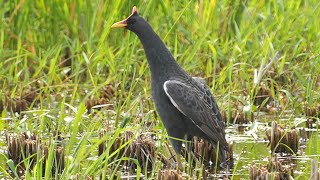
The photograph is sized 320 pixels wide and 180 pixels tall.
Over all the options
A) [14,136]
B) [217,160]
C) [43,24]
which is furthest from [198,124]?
[43,24]

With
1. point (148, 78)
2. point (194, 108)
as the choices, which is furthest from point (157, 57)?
point (148, 78)

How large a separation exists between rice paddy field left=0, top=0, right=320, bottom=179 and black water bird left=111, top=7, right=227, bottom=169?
150 millimetres

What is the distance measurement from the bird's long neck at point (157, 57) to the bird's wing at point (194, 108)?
147mm

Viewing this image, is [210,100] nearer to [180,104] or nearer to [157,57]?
[180,104]

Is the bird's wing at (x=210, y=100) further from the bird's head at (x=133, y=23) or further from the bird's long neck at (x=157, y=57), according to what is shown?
the bird's head at (x=133, y=23)

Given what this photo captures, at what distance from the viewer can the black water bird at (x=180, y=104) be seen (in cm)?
673

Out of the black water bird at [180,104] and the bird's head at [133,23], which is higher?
the bird's head at [133,23]

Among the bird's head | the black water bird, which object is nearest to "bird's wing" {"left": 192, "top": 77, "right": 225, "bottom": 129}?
the black water bird

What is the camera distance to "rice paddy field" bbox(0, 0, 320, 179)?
6848 millimetres

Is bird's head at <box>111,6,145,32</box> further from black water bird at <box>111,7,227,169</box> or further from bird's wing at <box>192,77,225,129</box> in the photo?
bird's wing at <box>192,77,225,129</box>

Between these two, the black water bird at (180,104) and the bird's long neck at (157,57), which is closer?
the black water bird at (180,104)

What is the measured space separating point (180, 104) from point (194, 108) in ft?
0.36

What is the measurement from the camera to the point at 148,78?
353 inches

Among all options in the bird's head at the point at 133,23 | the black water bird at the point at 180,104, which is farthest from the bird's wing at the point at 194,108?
the bird's head at the point at 133,23
